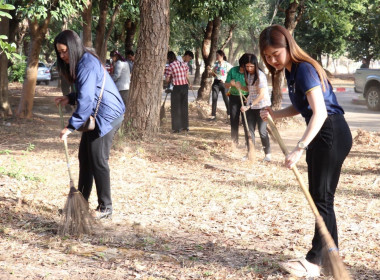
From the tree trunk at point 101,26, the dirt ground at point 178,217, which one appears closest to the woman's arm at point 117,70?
the dirt ground at point 178,217

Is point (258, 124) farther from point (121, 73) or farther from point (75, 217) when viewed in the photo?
point (75, 217)

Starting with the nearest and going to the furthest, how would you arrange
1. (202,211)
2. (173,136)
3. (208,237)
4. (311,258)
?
(311,258), (208,237), (202,211), (173,136)

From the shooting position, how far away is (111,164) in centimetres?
898

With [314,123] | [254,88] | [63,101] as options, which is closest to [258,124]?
[254,88]

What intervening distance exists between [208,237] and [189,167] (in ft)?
12.9

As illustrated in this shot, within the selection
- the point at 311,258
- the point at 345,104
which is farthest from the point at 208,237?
the point at 345,104

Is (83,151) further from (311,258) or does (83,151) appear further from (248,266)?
(311,258)

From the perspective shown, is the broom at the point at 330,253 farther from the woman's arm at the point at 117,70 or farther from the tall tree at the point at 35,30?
the tall tree at the point at 35,30

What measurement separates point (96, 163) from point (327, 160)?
2239mm

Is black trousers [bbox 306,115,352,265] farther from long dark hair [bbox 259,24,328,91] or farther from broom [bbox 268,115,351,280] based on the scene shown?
long dark hair [bbox 259,24,328,91]

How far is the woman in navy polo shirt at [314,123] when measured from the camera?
3.95 metres

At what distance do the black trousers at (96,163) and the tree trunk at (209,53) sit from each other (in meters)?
13.2

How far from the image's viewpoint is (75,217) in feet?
17.1

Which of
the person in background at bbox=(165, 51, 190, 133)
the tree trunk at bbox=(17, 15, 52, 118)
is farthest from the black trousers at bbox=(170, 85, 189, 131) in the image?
the tree trunk at bbox=(17, 15, 52, 118)
